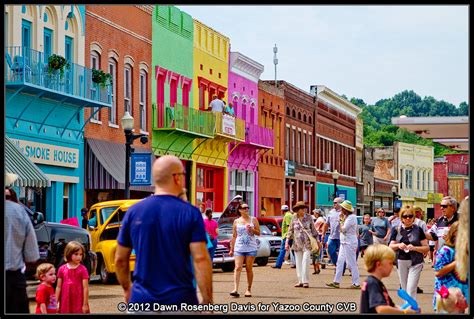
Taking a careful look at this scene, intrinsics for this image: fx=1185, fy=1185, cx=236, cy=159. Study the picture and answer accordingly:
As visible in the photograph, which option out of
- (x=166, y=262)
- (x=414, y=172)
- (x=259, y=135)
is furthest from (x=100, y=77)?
(x=414, y=172)

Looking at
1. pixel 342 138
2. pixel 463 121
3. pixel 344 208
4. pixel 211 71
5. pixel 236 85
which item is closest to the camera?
pixel 463 121

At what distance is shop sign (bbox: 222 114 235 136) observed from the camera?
1902 inches

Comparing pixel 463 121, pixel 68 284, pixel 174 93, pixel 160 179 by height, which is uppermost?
pixel 174 93

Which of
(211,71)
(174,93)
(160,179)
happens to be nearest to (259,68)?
(211,71)


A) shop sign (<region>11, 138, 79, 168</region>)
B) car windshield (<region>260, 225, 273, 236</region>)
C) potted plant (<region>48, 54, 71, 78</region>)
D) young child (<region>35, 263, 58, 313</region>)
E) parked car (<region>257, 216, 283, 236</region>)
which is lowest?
young child (<region>35, 263, 58, 313</region>)

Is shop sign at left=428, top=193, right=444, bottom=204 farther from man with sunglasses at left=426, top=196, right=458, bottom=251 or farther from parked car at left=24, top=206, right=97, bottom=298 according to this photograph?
man with sunglasses at left=426, top=196, right=458, bottom=251

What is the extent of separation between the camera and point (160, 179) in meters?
8.95

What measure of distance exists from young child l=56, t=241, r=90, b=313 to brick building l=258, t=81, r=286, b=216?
142 feet

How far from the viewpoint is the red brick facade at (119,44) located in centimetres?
3669

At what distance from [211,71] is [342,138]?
93.8 feet

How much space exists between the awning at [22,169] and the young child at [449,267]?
1674 cm

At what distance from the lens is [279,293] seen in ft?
72.3

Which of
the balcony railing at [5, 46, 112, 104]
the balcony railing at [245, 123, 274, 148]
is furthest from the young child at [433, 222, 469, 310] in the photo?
the balcony railing at [245, 123, 274, 148]

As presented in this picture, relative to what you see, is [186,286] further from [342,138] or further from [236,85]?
[342,138]
